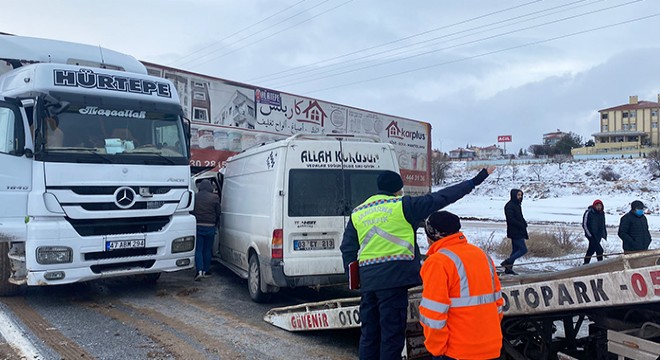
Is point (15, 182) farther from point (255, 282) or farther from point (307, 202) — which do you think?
point (307, 202)

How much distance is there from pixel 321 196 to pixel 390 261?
2731mm

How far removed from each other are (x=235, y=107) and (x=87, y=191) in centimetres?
469

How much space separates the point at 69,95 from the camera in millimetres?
7180

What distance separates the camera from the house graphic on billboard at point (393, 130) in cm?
1467

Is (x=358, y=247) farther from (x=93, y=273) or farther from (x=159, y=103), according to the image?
(x=159, y=103)

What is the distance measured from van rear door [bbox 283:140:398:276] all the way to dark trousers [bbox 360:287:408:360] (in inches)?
91.7

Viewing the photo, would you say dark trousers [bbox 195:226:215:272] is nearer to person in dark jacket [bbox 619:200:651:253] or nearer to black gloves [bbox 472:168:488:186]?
black gloves [bbox 472:168:488:186]

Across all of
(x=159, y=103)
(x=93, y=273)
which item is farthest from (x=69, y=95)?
(x=93, y=273)

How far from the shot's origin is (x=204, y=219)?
8.80m

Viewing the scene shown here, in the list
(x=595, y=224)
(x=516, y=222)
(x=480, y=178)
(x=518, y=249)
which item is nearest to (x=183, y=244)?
(x=480, y=178)

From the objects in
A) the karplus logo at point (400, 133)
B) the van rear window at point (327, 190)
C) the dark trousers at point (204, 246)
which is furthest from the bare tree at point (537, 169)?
the van rear window at point (327, 190)

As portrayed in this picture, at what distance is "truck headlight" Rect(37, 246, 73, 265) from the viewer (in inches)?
262

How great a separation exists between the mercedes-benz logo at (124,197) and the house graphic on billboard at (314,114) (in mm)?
5906

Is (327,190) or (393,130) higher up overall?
(393,130)
